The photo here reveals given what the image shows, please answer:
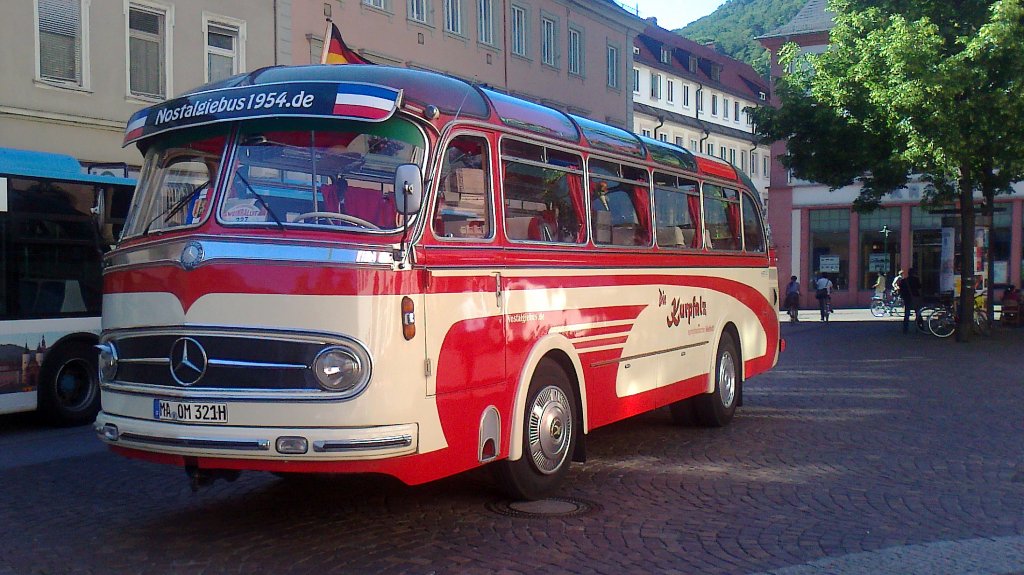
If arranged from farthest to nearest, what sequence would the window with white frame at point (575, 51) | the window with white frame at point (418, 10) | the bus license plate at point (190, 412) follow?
the window with white frame at point (575, 51) < the window with white frame at point (418, 10) < the bus license plate at point (190, 412)

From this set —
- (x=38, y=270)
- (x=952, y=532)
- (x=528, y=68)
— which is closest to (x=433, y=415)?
(x=952, y=532)

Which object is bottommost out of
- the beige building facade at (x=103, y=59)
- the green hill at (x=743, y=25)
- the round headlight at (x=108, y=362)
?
the round headlight at (x=108, y=362)

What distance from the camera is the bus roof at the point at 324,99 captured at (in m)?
6.40

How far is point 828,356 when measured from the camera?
71.3ft

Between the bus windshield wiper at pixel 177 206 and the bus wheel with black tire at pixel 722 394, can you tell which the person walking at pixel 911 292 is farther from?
the bus windshield wiper at pixel 177 206

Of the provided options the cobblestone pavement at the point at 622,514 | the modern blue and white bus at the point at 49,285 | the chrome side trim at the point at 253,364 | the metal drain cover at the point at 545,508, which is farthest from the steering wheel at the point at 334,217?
the modern blue and white bus at the point at 49,285

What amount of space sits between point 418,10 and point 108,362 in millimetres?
26129

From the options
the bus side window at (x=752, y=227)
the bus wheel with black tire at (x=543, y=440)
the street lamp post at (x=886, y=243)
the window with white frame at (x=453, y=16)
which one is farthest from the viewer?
the street lamp post at (x=886, y=243)

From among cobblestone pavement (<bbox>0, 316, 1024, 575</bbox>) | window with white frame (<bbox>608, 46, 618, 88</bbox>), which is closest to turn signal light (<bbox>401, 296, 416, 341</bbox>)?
cobblestone pavement (<bbox>0, 316, 1024, 575</bbox>)

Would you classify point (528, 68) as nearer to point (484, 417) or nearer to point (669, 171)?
point (669, 171)

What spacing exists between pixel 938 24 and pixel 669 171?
640 inches

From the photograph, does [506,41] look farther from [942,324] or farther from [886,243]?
[886,243]

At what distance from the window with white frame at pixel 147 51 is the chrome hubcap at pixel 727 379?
16.3 meters

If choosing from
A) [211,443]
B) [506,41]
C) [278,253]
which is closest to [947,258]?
[506,41]
